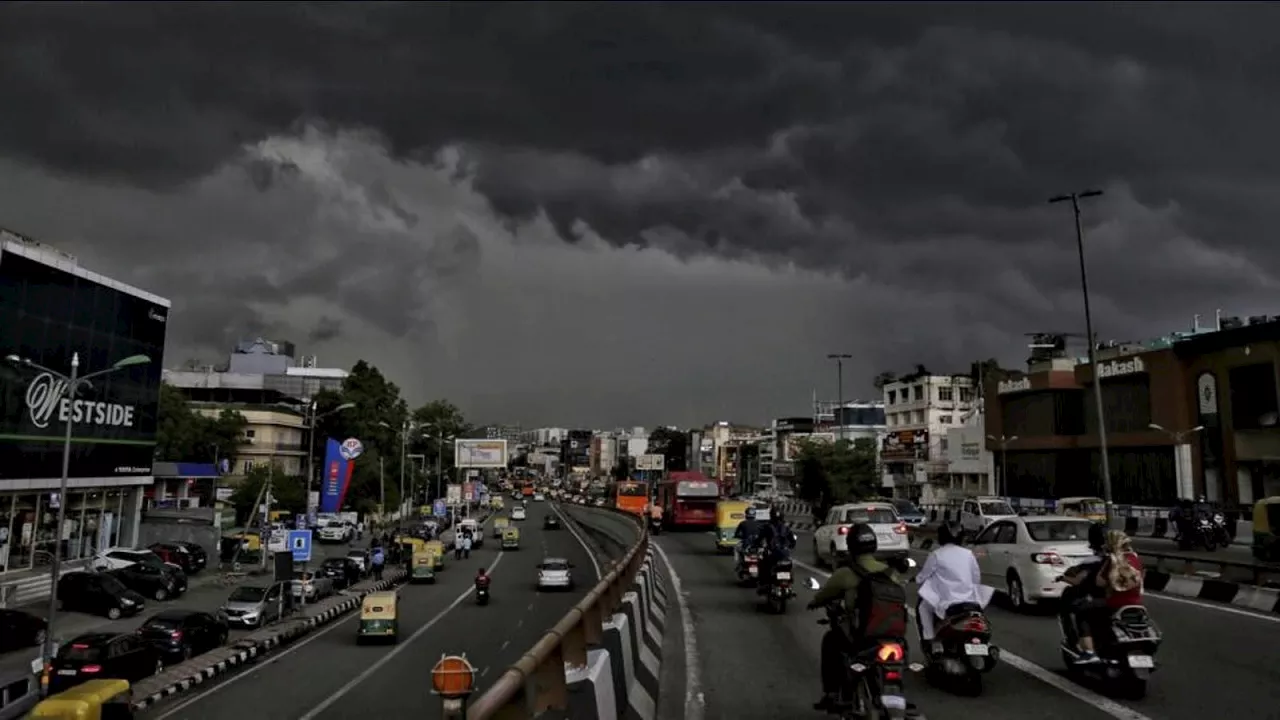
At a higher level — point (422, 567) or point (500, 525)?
point (500, 525)

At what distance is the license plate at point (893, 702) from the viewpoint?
257 inches

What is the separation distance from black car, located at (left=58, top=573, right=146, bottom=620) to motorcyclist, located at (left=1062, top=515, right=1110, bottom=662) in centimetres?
3452

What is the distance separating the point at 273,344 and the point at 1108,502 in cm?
12230

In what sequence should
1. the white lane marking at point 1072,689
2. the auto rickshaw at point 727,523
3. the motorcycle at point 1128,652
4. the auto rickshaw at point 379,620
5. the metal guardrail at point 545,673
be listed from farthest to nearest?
1. the auto rickshaw at point 727,523
2. the auto rickshaw at point 379,620
3. the motorcycle at point 1128,652
4. the white lane marking at point 1072,689
5. the metal guardrail at point 545,673

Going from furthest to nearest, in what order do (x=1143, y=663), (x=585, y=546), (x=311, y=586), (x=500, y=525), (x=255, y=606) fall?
(x=500, y=525), (x=585, y=546), (x=311, y=586), (x=255, y=606), (x=1143, y=663)

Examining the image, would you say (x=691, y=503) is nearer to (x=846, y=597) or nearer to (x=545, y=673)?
(x=846, y=597)

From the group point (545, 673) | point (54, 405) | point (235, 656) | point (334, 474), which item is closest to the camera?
point (545, 673)

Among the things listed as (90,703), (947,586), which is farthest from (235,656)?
(947,586)

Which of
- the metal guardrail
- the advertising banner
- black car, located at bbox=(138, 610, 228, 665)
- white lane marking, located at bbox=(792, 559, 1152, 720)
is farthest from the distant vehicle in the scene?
the metal guardrail

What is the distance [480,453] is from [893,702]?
287 ft

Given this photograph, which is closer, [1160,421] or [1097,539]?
[1097,539]

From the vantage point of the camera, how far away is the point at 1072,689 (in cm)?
902

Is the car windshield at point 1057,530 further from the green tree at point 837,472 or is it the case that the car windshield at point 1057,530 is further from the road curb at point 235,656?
the green tree at point 837,472

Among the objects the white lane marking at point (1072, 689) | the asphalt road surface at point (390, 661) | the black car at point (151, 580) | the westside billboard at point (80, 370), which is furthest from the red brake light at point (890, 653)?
the black car at point (151, 580)
